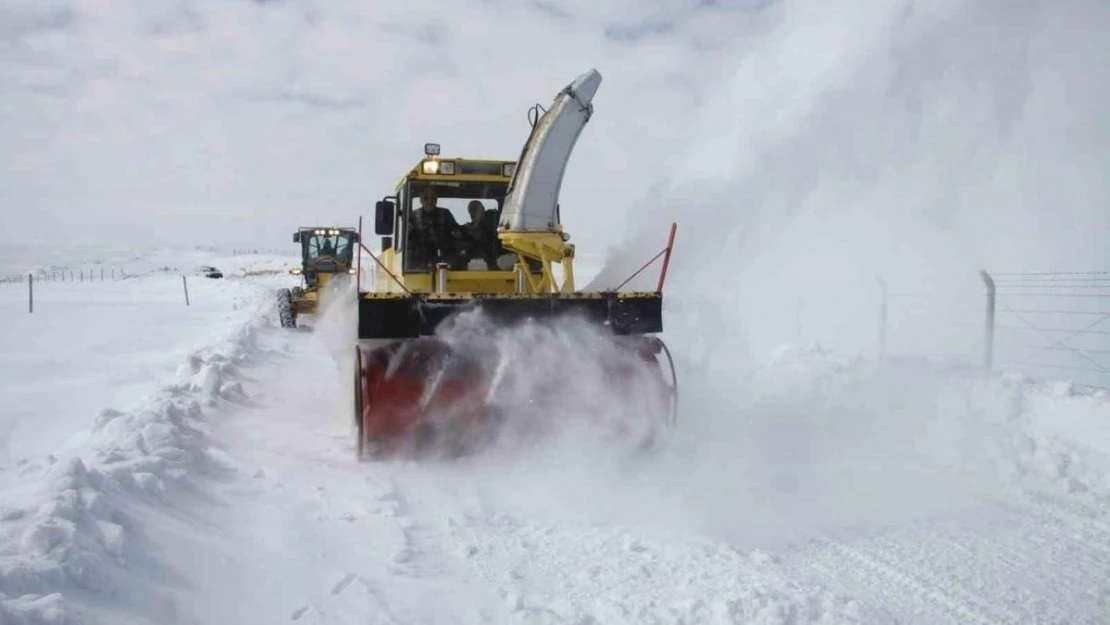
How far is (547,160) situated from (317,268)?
14432 millimetres

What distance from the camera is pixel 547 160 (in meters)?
7.32

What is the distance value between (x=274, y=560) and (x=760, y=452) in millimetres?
3991

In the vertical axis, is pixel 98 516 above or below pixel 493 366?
below

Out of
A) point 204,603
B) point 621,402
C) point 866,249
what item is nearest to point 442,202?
point 621,402

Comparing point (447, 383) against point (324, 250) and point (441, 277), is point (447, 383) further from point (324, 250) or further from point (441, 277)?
point (324, 250)

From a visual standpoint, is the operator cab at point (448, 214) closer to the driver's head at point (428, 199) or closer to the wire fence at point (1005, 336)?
the driver's head at point (428, 199)

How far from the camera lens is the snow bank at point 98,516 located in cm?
301

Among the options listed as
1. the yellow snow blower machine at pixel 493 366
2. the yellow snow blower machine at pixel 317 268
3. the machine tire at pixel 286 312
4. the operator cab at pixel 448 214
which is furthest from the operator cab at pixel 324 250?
the yellow snow blower machine at pixel 493 366

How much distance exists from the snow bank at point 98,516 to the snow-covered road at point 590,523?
13 millimetres

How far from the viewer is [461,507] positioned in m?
5.06

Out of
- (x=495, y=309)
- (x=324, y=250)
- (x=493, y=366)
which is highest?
(x=324, y=250)

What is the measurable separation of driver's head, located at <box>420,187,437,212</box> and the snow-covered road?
218 cm

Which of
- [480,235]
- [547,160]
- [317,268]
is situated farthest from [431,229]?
[317,268]

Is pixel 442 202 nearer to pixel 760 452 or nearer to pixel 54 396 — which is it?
pixel 760 452
